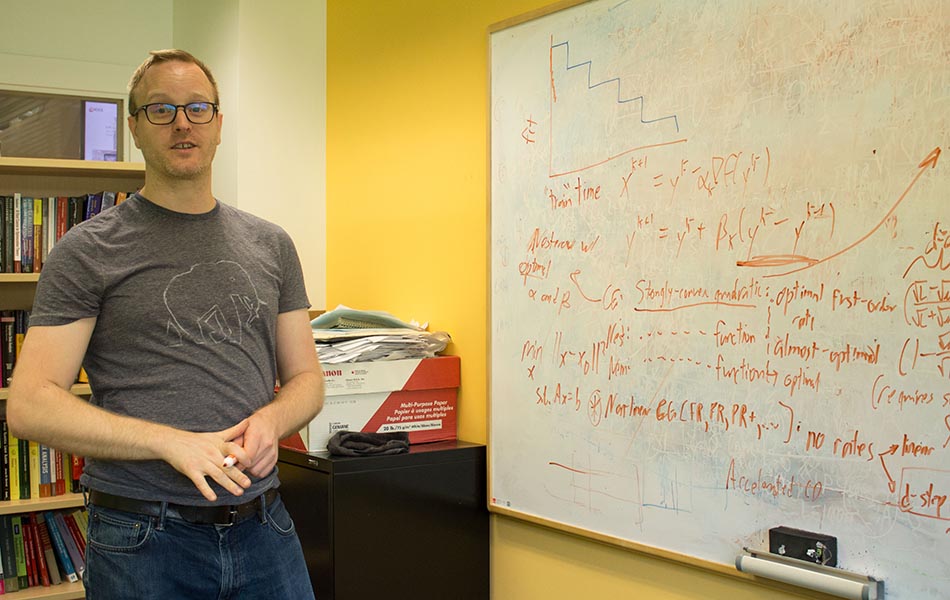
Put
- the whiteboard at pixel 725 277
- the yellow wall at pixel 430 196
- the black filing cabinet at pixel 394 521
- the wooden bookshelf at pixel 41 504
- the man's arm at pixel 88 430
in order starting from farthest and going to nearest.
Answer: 1. the wooden bookshelf at pixel 41 504
2. the yellow wall at pixel 430 196
3. the black filing cabinet at pixel 394 521
4. the whiteboard at pixel 725 277
5. the man's arm at pixel 88 430

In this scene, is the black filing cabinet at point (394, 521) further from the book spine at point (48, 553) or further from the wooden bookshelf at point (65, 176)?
the wooden bookshelf at point (65, 176)

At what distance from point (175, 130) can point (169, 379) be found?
0.41 metres

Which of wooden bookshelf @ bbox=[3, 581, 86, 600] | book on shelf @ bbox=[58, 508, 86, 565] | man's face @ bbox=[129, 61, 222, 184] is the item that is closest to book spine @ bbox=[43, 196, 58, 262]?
book on shelf @ bbox=[58, 508, 86, 565]

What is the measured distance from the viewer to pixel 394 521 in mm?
2344

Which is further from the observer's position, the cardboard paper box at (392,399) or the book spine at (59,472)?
the book spine at (59,472)

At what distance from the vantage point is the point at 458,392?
2.66m

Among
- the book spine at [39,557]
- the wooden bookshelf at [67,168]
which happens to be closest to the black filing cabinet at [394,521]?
the book spine at [39,557]

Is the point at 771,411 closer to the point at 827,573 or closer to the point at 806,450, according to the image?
the point at 806,450

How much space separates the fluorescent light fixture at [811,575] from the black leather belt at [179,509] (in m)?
0.99

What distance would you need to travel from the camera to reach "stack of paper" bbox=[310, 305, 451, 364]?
2.48 m

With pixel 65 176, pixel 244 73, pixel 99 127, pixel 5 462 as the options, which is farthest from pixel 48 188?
pixel 5 462

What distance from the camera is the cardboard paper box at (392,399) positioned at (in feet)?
7.98

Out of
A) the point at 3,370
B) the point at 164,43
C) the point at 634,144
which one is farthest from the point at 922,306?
the point at 164,43

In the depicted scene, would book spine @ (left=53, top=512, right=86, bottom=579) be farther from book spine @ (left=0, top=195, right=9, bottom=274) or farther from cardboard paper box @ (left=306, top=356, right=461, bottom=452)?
cardboard paper box @ (left=306, top=356, right=461, bottom=452)
